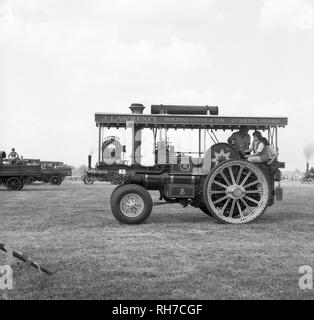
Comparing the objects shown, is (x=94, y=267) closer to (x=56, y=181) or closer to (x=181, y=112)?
(x=181, y=112)

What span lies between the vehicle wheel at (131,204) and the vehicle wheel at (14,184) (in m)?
15.5

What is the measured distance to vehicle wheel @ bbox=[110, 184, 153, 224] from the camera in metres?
9.02

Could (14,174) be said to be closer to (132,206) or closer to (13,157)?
(13,157)

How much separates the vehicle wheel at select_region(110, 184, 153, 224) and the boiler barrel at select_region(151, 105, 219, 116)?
5.23 ft

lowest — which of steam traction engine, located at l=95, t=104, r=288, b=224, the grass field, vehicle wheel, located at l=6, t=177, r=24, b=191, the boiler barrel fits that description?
the grass field

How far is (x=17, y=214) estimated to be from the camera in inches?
436

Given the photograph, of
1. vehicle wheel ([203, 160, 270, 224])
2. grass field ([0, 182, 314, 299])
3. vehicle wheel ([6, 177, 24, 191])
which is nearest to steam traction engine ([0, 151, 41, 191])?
vehicle wheel ([6, 177, 24, 191])

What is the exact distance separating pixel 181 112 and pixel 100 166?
191cm

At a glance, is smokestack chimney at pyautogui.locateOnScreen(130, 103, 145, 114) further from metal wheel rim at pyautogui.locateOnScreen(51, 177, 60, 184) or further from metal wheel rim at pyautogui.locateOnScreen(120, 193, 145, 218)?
metal wheel rim at pyautogui.locateOnScreen(51, 177, 60, 184)

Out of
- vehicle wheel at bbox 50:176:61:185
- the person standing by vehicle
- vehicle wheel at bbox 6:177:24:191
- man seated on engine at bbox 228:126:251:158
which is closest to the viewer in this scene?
the person standing by vehicle

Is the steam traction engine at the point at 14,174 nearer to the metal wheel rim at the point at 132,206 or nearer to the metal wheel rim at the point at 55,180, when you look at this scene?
the metal wheel rim at the point at 55,180

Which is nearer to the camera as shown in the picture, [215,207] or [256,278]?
[256,278]

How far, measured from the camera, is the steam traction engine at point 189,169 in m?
9.09
